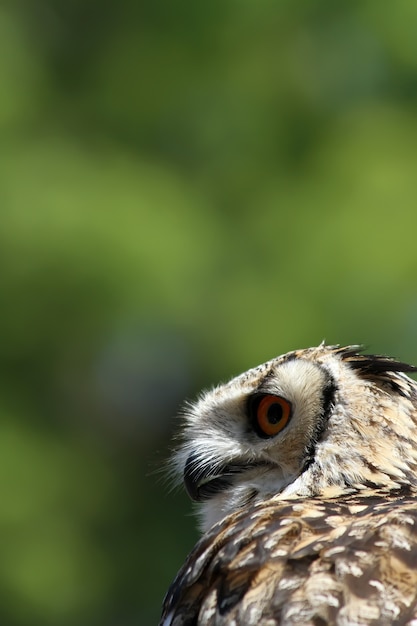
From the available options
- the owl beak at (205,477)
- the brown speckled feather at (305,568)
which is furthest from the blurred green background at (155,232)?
the brown speckled feather at (305,568)

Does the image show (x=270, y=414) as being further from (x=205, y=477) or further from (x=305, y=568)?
(x=305, y=568)

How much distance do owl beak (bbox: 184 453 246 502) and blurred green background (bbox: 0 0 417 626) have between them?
3.11 m

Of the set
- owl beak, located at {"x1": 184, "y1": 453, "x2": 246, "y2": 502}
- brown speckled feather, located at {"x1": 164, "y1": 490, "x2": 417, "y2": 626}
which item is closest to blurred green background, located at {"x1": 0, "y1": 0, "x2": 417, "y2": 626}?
owl beak, located at {"x1": 184, "y1": 453, "x2": 246, "y2": 502}

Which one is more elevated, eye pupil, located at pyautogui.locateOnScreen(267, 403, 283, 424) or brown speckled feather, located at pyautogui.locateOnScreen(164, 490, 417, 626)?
eye pupil, located at pyautogui.locateOnScreen(267, 403, 283, 424)

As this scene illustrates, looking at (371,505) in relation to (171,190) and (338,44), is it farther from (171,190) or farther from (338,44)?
(338,44)

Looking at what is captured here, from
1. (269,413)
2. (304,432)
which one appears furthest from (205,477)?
(304,432)

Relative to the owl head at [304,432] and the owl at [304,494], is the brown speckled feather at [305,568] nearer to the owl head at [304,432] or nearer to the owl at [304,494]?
the owl at [304,494]

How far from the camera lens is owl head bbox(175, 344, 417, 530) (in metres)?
2.88

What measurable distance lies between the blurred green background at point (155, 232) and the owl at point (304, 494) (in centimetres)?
321

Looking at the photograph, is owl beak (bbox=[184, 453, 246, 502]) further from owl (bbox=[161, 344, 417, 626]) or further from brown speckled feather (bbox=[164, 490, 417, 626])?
brown speckled feather (bbox=[164, 490, 417, 626])

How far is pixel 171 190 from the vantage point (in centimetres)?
780

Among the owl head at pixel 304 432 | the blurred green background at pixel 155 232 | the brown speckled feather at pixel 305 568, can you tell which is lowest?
the brown speckled feather at pixel 305 568

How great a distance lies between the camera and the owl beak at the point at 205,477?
3.24 metres

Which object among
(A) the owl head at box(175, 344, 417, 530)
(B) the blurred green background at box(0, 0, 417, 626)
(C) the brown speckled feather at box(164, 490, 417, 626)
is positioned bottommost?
(C) the brown speckled feather at box(164, 490, 417, 626)
